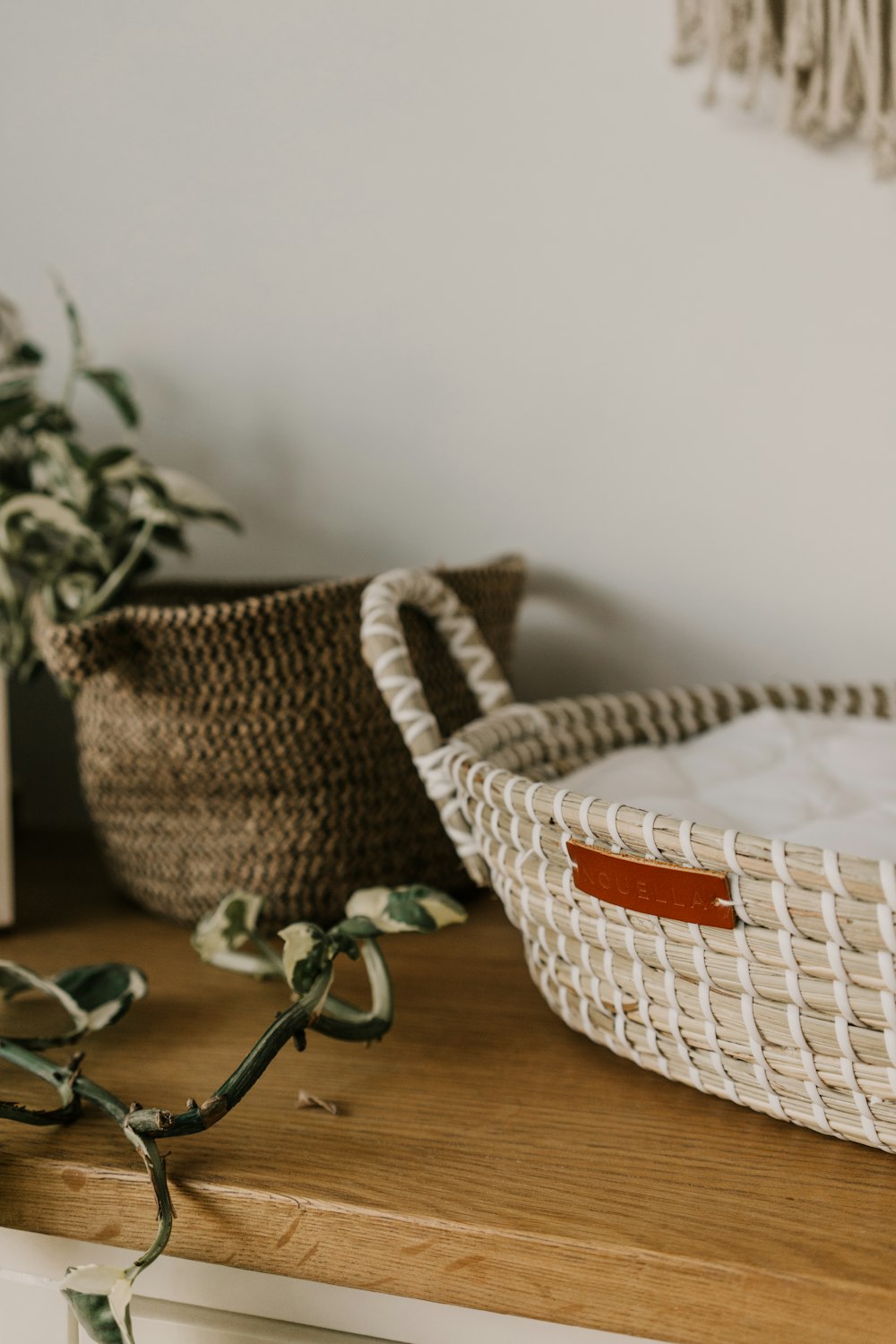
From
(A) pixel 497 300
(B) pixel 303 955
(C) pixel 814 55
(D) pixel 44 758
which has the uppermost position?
(C) pixel 814 55

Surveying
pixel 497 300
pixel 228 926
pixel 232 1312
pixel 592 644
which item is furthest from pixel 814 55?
pixel 232 1312

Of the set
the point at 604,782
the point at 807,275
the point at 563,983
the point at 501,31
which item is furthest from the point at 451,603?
Answer: the point at 501,31

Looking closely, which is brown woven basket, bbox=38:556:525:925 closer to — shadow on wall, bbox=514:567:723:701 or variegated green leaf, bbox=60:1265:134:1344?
shadow on wall, bbox=514:567:723:701

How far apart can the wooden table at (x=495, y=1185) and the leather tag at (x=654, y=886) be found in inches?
4.4

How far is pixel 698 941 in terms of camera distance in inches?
16.4

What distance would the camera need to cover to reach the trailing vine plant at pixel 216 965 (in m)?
0.39

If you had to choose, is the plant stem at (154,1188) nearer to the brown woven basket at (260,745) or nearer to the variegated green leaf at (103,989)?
the variegated green leaf at (103,989)

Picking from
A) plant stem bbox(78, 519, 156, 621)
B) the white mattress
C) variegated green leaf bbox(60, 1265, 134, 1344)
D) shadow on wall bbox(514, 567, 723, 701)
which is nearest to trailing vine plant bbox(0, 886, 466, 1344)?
variegated green leaf bbox(60, 1265, 134, 1344)

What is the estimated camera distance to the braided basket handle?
1.87 feet

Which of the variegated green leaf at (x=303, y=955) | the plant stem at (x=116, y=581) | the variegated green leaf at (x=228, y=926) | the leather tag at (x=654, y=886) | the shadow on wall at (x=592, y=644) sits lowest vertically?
the variegated green leaf at (x=228, y=926)

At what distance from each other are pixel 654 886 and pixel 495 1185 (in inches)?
5.5

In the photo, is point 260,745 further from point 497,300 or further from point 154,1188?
point 497,300

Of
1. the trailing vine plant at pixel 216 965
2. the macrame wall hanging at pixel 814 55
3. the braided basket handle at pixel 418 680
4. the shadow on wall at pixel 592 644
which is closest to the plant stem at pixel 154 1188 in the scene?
the trailing vine plant at pixel 216 965

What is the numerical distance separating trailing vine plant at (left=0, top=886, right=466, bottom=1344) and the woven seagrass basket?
60mm
